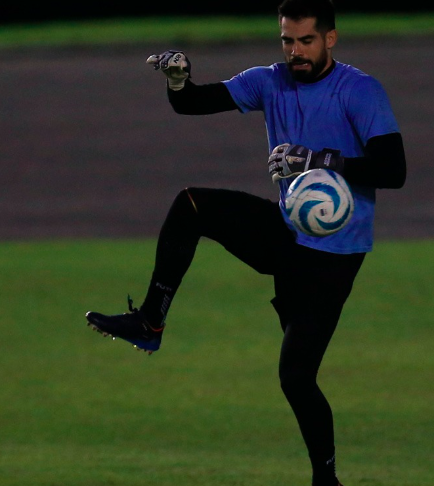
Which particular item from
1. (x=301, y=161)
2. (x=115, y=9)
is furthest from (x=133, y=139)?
(x=301, y=161)

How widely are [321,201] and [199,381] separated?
5.06 m

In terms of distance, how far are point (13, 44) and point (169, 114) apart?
261 inches

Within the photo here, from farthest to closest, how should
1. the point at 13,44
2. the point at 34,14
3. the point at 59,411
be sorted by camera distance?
the point at 34,14
the point at 13,44
the point at 59,411

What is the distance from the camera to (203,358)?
11.9 meters

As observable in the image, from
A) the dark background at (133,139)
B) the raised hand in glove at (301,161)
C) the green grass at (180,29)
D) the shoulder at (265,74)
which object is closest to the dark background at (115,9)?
the green grass at (180,29)

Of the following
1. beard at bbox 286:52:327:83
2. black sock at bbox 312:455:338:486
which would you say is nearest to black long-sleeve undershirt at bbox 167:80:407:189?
beard at bbox 286:52:327:83

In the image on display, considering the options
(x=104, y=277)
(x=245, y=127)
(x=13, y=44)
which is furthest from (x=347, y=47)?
(x=104, y=277)

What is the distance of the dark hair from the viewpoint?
6.50 metres

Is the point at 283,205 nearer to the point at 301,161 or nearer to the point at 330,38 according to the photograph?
the point at 301,161

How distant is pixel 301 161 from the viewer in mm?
6426

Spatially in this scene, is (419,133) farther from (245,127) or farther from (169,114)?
(169,114)

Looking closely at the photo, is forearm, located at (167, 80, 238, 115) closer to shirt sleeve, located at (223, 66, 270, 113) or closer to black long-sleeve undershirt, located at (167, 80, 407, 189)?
shirt sleeve, located at (223, 66, 270, 113)

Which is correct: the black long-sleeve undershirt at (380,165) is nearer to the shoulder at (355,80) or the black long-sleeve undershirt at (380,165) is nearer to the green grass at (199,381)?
the shoulder at (355,80)

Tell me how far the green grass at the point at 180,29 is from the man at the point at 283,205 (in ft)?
68.8
